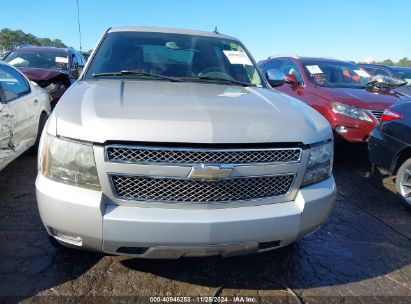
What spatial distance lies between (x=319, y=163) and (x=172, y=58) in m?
1.86

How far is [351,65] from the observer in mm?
7281

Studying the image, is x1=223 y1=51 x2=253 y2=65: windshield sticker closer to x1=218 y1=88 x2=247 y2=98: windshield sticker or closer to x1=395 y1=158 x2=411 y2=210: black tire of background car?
x1=218 y1=88 x2=247 y2=98: windshield sticker

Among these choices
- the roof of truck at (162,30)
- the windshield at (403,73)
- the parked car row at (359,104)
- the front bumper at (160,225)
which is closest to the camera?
the front bumper at (160,225)

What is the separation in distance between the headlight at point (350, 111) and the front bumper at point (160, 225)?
358 cm

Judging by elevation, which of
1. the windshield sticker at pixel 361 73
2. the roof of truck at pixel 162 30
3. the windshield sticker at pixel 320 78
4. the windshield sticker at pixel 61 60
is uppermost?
the roof of truck at pixel 162 30

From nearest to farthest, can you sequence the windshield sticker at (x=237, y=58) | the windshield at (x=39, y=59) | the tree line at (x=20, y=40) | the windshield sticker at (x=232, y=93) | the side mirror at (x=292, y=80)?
the windshield sticker at (x=232, y=93) < the windshield sticker at (x=237, y=58) < the side mirror at (x=292, y=80) < the windshield at (x=39, y=59) < the tree line at (x=20, y=40)

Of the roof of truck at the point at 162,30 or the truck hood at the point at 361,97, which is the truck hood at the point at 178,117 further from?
the truck hood at the point at 361,97

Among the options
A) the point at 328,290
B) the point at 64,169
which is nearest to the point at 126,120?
the point at 64,169

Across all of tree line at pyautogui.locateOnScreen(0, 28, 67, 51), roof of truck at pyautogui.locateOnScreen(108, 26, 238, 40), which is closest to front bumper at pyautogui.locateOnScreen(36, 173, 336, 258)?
roof of truck at pyautogui.locateOnScreen(108, 26, 238, 40)

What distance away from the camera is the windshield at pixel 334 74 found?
6.43 metres

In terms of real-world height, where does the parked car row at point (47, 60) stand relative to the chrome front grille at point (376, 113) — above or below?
below

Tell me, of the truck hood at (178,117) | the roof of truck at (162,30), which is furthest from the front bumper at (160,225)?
the roof of truck at (162,30)

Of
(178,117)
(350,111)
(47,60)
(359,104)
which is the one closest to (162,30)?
(178,117)

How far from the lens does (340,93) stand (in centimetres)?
580
